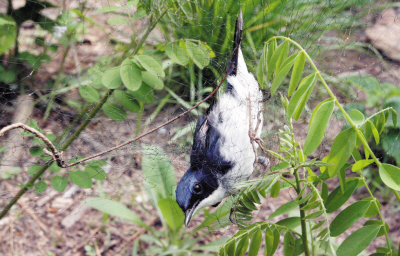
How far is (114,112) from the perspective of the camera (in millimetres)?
1390

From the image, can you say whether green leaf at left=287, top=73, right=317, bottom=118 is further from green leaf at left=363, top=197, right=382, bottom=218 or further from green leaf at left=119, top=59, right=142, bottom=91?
green leaf at left=119, top=59, right=142, bottom=91

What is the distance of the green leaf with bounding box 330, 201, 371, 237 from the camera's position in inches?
37.3

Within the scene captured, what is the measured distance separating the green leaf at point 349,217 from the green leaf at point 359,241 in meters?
0.03

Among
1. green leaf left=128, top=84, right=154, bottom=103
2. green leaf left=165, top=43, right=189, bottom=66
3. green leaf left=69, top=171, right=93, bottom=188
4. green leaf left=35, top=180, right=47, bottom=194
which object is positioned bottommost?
green leaf left=35, top=180, right=47, bottom=194

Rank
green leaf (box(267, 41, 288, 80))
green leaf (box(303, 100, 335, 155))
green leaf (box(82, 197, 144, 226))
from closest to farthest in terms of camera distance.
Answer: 1. green leaf (box(303, 100, 335, 155))
2. green leaf (box(267, 41, 288, 80))
3. green leaf (box(82, 197, 144, 226))

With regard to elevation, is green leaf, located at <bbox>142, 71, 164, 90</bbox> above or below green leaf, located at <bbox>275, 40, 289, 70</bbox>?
below

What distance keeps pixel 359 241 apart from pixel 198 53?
76cm

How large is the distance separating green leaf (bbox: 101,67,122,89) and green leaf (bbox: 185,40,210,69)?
12.0 inches

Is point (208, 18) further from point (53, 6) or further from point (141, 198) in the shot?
point (141, 198)

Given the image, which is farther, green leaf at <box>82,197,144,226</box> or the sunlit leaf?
green leaf at <box>82,197,144,226</box>

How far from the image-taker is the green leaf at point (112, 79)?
1.31 meters

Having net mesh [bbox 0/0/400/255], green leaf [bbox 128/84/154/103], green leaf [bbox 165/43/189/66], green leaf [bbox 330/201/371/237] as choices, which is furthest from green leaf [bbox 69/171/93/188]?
green leaf [bbox 330/201/371/237]

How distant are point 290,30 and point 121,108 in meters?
0.73

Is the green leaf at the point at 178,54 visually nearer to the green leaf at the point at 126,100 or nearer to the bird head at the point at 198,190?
the green leaf at the point at 126,100
